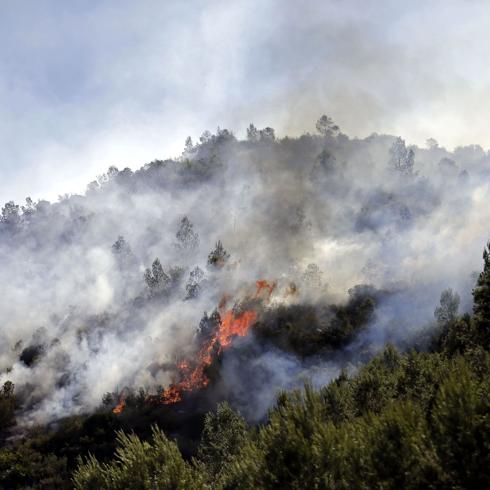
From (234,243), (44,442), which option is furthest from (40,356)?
(234,243)

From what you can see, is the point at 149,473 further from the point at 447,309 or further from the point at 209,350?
the point at 209,350

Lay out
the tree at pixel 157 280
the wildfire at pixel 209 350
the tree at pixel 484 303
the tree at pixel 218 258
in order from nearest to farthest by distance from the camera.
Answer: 1. the tree at pixel 484 303
2. the wildfire at pixel 209 350
3. the tree at pixel 157 280
4. the tree at pixel 218 258

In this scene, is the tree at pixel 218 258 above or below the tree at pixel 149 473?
above

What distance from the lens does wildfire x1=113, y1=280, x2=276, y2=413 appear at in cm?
11831

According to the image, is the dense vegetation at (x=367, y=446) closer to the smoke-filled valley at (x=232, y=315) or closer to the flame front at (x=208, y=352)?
the smoke-filled valley at (x=232, y=315)

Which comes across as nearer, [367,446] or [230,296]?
[367,446]

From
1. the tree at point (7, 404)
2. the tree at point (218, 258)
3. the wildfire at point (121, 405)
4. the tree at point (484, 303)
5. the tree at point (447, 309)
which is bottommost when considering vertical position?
the tree at point (447, 309)

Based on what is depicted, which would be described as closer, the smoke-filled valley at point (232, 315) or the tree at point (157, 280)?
the smoke-filled valley at point (232, 315)

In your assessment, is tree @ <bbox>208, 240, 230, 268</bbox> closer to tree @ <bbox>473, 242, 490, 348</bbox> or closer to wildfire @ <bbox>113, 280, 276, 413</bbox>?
wildfire @ <bbox>113, 280, 276, 413</bbox>


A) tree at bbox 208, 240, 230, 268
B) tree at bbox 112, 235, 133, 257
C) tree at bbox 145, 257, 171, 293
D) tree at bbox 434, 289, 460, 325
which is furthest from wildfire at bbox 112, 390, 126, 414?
tree at bbox 112, 235, 133, 257

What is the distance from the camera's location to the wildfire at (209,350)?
118 m

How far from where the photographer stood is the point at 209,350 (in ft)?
427

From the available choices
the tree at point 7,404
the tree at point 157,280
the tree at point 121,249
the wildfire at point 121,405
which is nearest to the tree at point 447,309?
the wildfire at point 121,405

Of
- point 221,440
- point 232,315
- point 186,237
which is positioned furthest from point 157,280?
point 221,440
